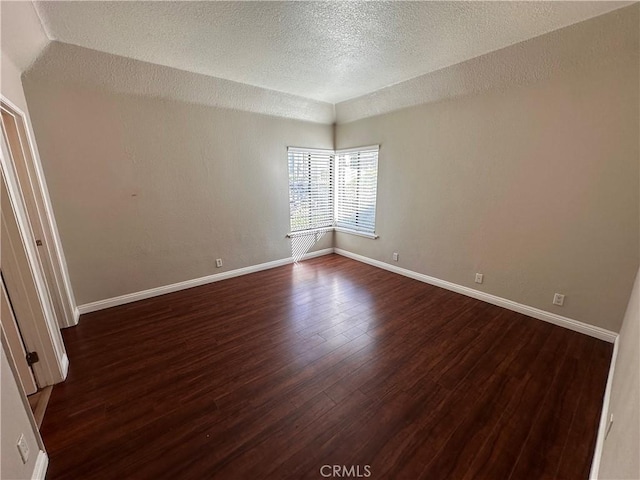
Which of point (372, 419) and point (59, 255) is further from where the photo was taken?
point (59, 255)

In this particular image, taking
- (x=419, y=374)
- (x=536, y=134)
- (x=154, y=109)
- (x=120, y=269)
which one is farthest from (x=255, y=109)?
(x=419, y=374)

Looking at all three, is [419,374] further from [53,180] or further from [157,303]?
[53,180]

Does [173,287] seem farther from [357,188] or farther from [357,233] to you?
[357,188]

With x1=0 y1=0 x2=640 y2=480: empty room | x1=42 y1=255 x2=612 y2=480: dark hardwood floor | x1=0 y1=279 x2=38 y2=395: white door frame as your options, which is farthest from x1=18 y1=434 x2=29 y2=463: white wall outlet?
x1=0 y1=279 x2=38 y2=395: white door frame

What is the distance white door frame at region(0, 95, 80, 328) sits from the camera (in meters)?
2.12

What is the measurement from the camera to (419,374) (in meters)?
1.97

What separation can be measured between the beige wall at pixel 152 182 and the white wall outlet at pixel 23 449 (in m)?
2.14

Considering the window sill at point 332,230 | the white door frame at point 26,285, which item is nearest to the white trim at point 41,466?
the white door frame at point 26,285

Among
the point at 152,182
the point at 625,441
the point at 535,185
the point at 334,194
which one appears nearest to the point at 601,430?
the point at 625,441

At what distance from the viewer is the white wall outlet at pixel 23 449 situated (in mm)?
1146

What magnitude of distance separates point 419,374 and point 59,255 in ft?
11.5

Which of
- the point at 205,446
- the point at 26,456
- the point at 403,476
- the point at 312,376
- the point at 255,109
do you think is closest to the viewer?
the point at 26,456

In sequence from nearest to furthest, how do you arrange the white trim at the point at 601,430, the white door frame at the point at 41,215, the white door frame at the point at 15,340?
the white trim at the point at 601,430 → the white door frame at the point at 15,340 → the white door frame at the point at 41,215

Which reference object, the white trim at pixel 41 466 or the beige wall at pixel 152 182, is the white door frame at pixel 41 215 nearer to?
the beige wall at pixel 152 182
